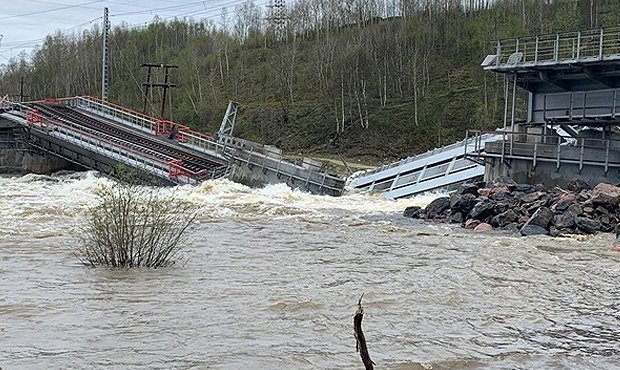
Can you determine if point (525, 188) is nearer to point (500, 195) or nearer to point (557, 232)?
point (500, 195)

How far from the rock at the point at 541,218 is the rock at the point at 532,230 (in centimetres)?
18

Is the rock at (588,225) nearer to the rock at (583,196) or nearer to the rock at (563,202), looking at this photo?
the rock at (563,202)

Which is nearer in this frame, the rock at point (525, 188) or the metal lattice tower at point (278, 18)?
the rock at point (525, 188)

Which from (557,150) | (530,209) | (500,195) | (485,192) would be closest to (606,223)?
(530,209)

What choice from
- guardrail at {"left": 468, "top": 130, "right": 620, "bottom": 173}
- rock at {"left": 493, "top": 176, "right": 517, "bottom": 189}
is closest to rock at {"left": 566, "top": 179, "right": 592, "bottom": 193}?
guardrail at {"left": 468, "top": 130, "right": 620, "bottom": 173}

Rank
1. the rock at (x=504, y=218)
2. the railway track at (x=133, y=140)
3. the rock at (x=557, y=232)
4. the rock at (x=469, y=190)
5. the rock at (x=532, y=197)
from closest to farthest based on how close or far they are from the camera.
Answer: the rock at (x=557, y=232) < the rock at (x=504, y=218) < the rock at (x=532, y=197) < the rock at (x=469, y=190) < the railway track at (x=133, y=140)

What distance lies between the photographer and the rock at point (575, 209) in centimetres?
2314

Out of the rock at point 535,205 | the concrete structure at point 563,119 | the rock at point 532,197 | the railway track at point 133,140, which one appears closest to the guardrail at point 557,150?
the concrete structure at point 563,119

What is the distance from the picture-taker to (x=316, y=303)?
42.5 feet

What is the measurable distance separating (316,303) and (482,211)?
13547mm

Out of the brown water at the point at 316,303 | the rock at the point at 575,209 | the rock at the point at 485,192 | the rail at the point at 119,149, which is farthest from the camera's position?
the rail at the point at 119,149

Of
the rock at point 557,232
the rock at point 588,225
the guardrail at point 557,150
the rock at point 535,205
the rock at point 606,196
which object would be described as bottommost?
the rock at point 557,232

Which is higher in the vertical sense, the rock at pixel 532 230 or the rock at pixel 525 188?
the rock at pixel 525 188

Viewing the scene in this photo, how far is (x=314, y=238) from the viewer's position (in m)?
22.2
